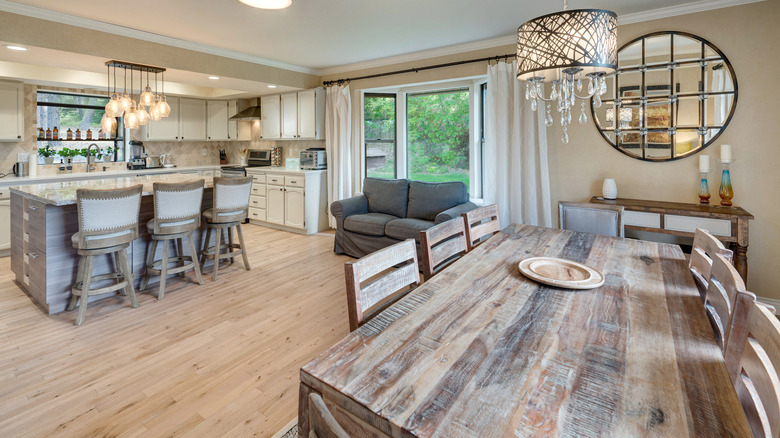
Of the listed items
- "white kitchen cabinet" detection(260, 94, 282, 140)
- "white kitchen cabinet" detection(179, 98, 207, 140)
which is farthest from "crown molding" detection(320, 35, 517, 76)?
"white kitchen cabinet" detection(179, 98, 207, 140)

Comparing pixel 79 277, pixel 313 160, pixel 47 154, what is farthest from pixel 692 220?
pixel 47 154

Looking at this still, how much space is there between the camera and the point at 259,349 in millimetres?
2584

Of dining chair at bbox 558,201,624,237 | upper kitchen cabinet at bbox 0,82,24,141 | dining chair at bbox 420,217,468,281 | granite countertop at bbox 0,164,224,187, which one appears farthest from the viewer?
upper kitchen cabinet at bbox 0,82,24,141

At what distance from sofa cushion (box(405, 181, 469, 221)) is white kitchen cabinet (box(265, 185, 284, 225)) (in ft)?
8.13

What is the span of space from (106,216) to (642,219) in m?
4.36

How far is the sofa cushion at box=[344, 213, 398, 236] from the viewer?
4.37 m

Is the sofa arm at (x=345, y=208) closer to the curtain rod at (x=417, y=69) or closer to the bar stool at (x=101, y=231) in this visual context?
the curtain rod at (x=417, y=69)

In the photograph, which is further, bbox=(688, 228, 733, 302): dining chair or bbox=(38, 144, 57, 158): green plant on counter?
bbox=(38, 144, 57, 158): green plant on counter

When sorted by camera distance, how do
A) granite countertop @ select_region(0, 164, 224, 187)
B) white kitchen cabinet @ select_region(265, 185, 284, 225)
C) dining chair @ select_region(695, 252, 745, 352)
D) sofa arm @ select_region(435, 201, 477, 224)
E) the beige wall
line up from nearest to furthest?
dining chair @ select_region(695, 252, 745, 352), the beige wall, sofa arm @ select_region(435, 201, 477, 224), granite countertop @ select_region(0, 164, 224, 187), white kitchen cabinet @ select_region(265, 185, 284, 225)

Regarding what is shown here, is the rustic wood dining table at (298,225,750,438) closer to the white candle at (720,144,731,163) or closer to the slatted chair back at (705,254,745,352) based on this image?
the slatted chair back at (705,254,745,352)

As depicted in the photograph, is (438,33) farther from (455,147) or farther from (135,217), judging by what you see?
(135,217)

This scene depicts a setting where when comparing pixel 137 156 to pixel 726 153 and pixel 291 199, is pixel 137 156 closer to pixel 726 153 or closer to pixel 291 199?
pixel 291 199

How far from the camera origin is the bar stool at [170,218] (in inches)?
130

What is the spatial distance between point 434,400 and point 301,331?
2.16 metres
